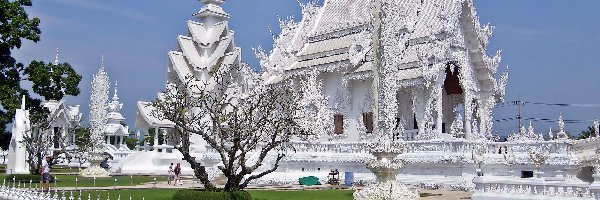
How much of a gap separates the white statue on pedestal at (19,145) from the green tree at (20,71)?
1.48ft

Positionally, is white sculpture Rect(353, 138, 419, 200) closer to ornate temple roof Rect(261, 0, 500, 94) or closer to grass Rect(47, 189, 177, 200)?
grass Rect(47, 189, 177, 200)

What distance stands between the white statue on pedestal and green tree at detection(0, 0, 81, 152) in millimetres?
451

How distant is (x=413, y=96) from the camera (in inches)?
1214

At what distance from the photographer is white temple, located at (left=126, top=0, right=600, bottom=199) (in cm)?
2320

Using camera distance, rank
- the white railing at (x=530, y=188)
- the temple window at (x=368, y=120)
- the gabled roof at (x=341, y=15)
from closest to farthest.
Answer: the white railing at (x=530, y=188), the temple window at (x=368, y=120), the gabled roof at (x=341, y=15)

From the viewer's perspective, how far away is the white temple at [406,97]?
2320 cm

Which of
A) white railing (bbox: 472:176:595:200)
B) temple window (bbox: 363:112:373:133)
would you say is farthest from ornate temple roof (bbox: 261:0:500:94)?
white railing (bbox: 472:176:595:200)

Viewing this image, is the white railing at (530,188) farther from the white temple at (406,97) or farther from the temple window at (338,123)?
the temple window at (338,123)

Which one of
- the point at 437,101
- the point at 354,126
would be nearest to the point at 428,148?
the point at 437,101

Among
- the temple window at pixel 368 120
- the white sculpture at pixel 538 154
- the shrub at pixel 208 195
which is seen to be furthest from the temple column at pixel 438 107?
the shrub at pixel 208 195

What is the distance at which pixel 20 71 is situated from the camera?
102 ft

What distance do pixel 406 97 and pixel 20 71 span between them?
59.4 feet

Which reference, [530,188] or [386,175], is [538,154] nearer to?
[530,188]

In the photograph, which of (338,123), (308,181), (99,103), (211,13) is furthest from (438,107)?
(99,103)
